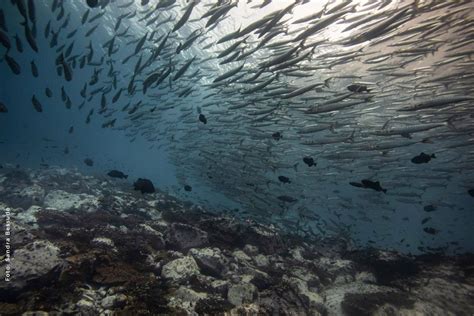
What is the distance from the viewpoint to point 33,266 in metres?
4.98

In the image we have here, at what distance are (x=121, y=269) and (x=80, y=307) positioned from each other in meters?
1.18

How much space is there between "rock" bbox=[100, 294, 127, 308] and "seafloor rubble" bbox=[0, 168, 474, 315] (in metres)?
0.02

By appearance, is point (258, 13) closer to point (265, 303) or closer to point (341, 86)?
point (341, 86)

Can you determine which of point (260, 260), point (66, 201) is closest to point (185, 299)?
point (260, 260)

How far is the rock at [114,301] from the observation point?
187 inches

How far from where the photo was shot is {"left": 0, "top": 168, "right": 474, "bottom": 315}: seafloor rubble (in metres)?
4.87

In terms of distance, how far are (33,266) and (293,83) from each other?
16530 mm

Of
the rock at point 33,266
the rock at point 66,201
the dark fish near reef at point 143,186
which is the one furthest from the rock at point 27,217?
the rock at point 33,266

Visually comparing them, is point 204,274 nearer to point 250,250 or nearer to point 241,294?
point 241,294

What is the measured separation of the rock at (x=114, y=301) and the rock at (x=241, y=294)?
6.48 feet

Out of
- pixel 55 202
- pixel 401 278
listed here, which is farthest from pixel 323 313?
pixel 55 202

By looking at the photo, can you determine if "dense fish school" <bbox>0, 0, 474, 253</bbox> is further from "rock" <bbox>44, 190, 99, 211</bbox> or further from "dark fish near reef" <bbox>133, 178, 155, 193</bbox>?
"rock" <bbox>44, 190, 99, 211</bbox>

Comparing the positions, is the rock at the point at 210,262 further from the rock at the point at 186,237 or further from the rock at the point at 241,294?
the rock at the point at 241,294

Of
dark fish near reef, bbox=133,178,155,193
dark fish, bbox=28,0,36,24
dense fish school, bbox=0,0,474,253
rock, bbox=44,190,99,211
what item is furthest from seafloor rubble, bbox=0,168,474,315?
dark fish, bbox=28,0,36,24
